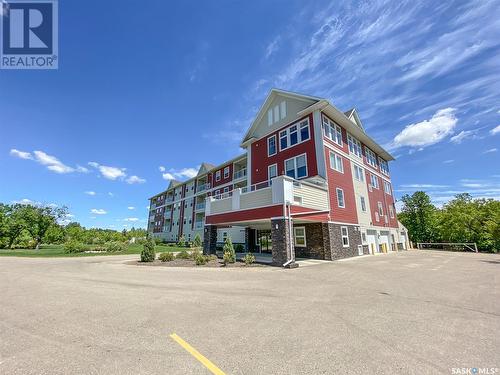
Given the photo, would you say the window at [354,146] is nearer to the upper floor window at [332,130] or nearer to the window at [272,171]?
the upper floor window at [332,130]

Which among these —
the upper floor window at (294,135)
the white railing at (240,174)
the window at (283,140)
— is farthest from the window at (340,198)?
the white railing at (240,174)

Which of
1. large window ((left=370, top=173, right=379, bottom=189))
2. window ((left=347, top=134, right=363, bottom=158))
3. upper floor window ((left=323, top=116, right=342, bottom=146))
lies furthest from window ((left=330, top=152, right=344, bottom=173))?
large window ((left=370, top=173, right=379, bottom=189))

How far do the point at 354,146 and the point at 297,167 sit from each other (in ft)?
28.9

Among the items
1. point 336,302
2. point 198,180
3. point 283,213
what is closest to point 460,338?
point 336,302

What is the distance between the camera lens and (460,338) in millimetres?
4203

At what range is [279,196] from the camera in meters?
15.3

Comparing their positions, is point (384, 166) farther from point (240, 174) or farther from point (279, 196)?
point (279, 196)

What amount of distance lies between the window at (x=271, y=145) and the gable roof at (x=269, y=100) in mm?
3199

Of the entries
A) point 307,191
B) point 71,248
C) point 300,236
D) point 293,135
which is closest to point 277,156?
point 293,135

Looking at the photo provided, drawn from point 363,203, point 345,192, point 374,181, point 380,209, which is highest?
point 374,181

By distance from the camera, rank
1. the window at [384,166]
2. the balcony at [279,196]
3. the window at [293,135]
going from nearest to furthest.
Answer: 1. the balcony at [279,196]
2. the window at [293,135]
3. the window at [384,166]

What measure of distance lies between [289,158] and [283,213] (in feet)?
26.9

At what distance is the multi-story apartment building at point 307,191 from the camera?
1625cm

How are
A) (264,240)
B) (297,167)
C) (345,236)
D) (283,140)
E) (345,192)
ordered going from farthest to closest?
(264,240) < (283,140) < (345,192) < (297,167) < (345,236)
